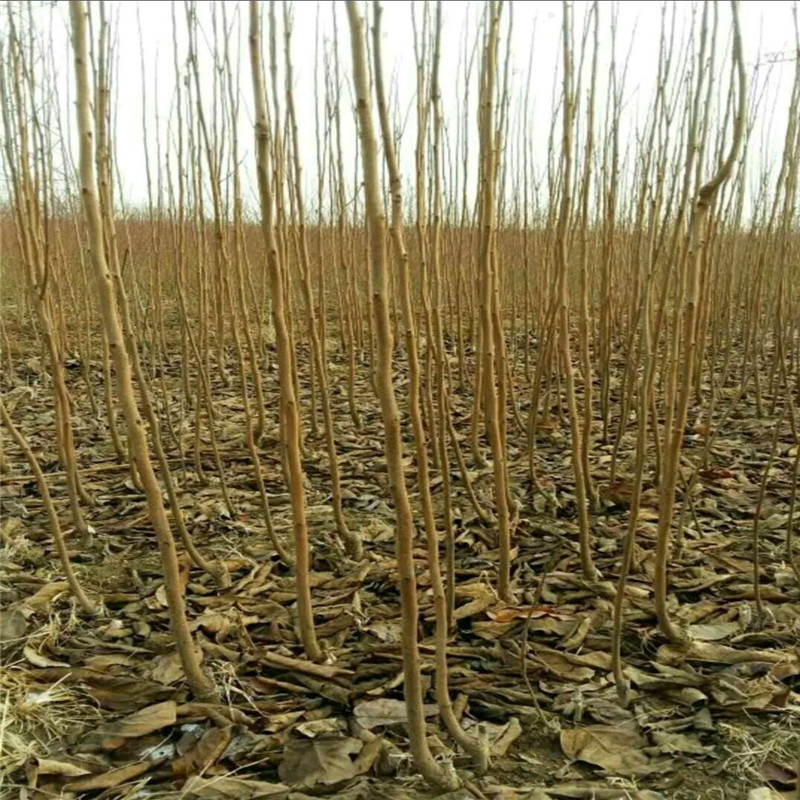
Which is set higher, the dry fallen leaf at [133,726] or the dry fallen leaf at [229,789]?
the dry fallen leaf at [133,726]

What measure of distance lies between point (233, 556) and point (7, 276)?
533 cm

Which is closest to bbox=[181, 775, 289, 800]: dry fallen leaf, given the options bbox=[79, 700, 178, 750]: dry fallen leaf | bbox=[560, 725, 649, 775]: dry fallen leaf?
bbox=[79, 700, 178, 750]: dry fallen leaf

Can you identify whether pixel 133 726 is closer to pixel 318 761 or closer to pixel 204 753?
pixel 204 753

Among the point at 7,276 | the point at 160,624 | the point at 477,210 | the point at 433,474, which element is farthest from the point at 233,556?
the point at 7,276

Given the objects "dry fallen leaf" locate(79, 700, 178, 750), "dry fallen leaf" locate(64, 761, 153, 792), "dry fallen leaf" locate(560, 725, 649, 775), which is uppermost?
"dry fallen leaf" locate(79, 700, 178, 750)

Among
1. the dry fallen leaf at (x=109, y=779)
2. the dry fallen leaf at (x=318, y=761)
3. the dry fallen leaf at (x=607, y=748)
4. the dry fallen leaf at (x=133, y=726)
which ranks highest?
the dry fallen leaf at (x=133, y=726)

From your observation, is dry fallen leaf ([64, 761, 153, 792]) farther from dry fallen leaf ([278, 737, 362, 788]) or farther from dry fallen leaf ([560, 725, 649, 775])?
dry fallen leaf ([560, 725, 649, 775])

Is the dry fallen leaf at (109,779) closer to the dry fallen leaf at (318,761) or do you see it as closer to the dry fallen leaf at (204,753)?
the dry fallen leaf at (204,753)

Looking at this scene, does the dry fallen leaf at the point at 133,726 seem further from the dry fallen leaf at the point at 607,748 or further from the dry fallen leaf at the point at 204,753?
the dry fallen leaf at the point at 607,748

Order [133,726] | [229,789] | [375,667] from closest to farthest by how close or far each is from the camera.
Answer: [229,789] → [133,726] → [375,667]

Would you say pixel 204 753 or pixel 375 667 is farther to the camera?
pixel 375 667

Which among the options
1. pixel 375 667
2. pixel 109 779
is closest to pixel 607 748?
pixel 375 667

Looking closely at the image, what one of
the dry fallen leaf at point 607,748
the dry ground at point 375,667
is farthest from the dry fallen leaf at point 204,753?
the dry fallen leaf at point 607,748

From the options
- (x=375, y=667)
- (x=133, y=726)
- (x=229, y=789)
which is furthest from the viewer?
(x=375, y=667)
